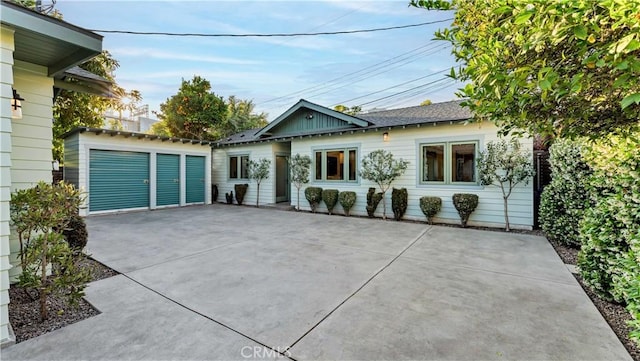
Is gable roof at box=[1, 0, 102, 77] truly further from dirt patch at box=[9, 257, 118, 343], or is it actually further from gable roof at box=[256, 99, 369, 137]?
gable roof at box=[256, 99, 369, 137]

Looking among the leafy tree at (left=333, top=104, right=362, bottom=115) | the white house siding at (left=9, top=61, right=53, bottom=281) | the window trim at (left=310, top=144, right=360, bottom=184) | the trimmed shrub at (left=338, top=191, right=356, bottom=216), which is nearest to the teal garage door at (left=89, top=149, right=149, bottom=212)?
the window trim at (left=310, top=144, right=360, bottom=184)

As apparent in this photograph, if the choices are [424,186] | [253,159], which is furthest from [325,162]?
[253,159]

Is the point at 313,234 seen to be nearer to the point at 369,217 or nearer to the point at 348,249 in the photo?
the point at 348,249

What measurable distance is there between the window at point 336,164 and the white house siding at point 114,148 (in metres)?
5.26

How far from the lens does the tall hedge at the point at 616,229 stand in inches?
84.0

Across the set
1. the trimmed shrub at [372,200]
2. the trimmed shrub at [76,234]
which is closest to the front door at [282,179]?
the trimmed shrub at [372,200]

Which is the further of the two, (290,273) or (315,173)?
(315,173)

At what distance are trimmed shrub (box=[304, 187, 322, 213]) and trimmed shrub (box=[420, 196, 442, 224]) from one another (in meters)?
3.34

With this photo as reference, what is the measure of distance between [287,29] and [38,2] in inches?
211

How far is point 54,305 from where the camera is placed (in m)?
2.69

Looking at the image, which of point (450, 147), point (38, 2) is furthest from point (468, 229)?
point (38, 2)

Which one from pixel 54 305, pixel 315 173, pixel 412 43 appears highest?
pixel 412 43

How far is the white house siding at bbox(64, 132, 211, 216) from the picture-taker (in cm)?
830

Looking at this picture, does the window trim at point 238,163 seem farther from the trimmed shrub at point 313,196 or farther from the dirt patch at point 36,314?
the dirt patch at point 36,314
